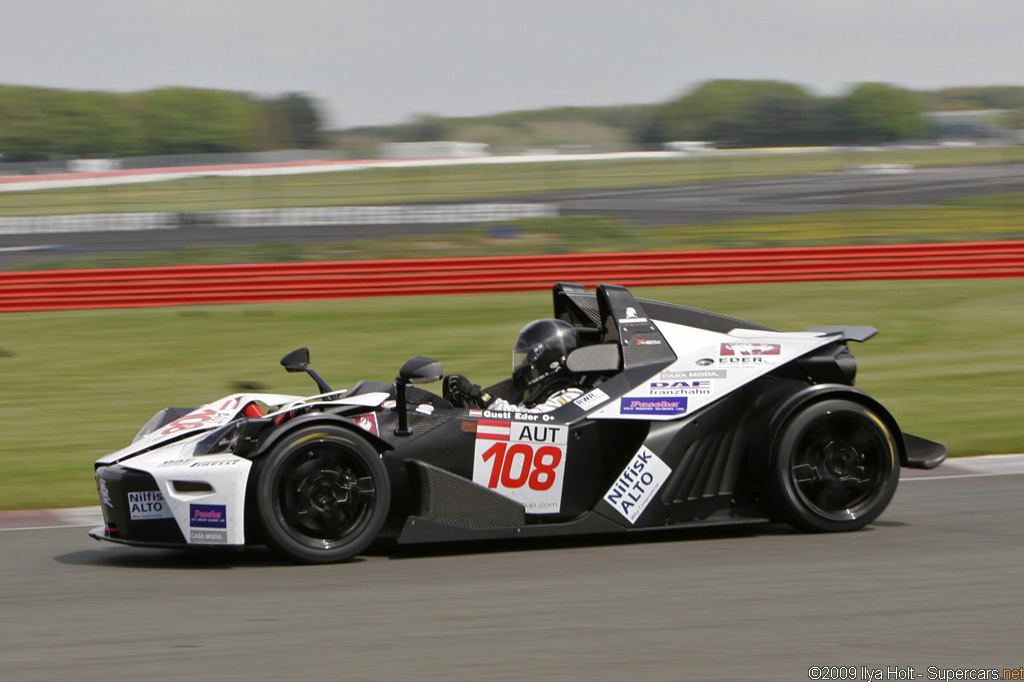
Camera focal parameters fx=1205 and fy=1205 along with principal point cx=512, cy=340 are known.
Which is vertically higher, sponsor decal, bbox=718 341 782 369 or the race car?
sponsor decal, bbox=718 341 782 369

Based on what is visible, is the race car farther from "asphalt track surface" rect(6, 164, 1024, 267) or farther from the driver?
"asphalt track surface" rect(6, 164, 1024, 267)

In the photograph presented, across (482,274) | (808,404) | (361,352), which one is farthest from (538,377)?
(482,274)

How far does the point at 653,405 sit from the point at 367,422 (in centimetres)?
146

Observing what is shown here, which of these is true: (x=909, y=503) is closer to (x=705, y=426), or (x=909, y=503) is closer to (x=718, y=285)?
(x=705, y=426)

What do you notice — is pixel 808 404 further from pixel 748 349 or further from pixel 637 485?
pixel 637 485

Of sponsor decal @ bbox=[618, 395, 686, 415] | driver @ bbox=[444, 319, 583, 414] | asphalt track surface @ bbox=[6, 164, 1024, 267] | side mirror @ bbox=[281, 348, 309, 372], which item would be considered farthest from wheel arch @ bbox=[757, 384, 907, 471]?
asphalt track surface @ bbox=[6, 164, 1024, 267]

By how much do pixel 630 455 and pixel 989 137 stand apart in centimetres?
2548

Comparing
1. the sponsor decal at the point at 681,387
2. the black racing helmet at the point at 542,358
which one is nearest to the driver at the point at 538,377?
the black racing helmet at the point at 542,358

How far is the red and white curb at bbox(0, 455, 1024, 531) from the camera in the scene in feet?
23.6

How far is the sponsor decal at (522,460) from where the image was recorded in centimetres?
591

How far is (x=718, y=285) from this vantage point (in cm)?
2028

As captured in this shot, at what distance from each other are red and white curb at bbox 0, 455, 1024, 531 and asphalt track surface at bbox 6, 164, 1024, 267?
15.9 m

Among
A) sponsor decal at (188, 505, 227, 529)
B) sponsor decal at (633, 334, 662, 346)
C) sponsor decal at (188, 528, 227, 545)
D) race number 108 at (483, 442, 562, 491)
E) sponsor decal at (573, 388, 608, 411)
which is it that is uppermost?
sponsor decal at (633, 334, 662, 346)

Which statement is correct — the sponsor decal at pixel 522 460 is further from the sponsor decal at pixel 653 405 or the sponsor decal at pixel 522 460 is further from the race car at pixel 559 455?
the sponsor decal at pixel 653 405
